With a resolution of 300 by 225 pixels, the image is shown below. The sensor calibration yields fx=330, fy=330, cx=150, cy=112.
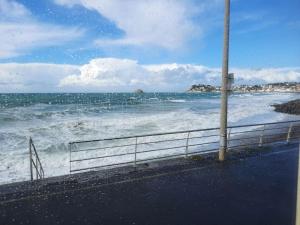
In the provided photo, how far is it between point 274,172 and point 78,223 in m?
5.87

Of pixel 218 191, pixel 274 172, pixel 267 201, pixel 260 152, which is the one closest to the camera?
pixel 267 201

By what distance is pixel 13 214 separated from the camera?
6.09 metres

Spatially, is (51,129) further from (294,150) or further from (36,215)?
(36,215)

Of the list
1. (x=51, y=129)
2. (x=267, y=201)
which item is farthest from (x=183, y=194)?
(x=51, y=129)

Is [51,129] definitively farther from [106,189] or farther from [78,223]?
[78,223]

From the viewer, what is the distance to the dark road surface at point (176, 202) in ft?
19.5

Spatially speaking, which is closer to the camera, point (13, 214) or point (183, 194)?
point (13, 214)

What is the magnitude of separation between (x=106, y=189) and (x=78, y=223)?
186cm

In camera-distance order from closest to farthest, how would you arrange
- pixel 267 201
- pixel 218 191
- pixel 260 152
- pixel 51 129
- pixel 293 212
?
pixel 293 212 → pixel 267 201 → pixel 218 191 → pixel 260 152 → pixel 51 129

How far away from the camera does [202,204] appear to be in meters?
6.69

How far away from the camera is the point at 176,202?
6.79 meters

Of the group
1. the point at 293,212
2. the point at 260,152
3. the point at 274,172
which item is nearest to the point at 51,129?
the point at 260,152

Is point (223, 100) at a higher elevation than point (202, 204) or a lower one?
higher

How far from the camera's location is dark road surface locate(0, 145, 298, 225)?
5941 mm
